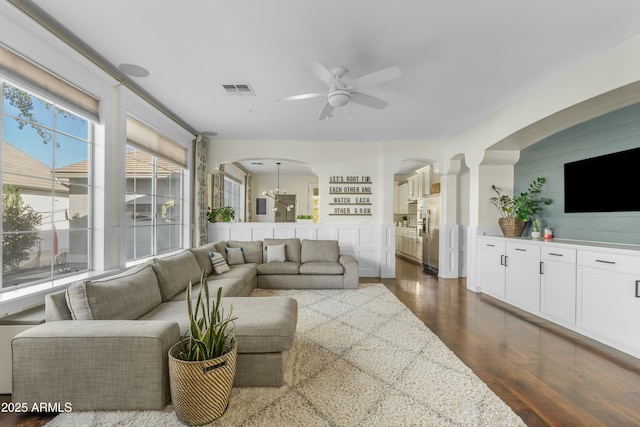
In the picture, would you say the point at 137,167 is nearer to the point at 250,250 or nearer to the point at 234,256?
the point at 234,256

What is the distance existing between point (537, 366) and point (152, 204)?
4.82 m

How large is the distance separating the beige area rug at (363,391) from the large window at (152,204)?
252 cm

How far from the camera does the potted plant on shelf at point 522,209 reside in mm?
4195

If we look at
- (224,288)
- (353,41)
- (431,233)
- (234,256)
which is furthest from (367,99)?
(431,233)

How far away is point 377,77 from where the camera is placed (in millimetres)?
2469

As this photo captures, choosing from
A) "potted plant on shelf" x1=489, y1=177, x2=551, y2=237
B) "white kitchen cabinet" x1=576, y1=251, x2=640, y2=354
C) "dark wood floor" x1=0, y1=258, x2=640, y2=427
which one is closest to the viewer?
"dark wood floor" x1=0, y1=258, x2=640, y2=427

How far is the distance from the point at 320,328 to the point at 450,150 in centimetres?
436

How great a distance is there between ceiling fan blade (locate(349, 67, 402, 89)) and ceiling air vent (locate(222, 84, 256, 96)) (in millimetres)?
1412

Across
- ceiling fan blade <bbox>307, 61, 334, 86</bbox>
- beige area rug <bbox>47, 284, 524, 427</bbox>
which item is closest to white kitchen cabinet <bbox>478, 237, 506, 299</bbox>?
beige area rug <bbox>47, 284, 524, 427</bbox>

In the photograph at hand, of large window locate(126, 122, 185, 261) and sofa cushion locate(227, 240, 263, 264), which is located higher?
large window locate(126, 122, 185, 261)

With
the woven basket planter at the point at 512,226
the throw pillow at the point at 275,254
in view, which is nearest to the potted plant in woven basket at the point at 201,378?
the throw pillow at the point at 275,254

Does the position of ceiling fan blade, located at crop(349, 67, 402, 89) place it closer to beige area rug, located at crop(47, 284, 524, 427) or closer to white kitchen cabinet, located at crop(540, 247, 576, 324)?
beige area rug, located at crop(47, 284, 524, 427)

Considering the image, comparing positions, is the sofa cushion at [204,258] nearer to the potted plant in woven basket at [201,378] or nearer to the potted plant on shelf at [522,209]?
the potted plant in woven basket at [201,378]

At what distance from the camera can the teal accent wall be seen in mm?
3039
